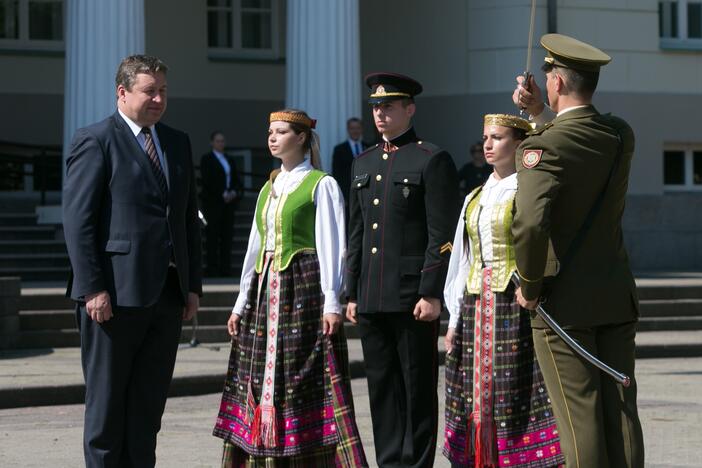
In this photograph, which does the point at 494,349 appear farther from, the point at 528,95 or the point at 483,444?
the point at 528,95

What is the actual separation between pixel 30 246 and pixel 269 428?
1239 centimetres

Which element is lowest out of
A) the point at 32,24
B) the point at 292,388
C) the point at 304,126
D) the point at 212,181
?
the point at 292,388

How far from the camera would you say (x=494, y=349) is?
725 cm

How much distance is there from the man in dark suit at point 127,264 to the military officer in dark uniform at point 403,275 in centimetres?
116

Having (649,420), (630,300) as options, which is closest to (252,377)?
(630,300)

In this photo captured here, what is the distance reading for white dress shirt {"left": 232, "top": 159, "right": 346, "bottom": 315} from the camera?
24.5 feet

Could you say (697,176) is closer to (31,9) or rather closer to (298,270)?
(31,9)

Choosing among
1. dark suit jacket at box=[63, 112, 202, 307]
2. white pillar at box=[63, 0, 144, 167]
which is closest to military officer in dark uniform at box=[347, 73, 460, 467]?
dark suit jacket at box=[63, 112, 202, 307]

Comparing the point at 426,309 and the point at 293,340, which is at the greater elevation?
the point at 426,309

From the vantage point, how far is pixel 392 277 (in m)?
7.46

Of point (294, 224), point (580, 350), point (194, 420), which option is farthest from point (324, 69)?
point (580, 350)

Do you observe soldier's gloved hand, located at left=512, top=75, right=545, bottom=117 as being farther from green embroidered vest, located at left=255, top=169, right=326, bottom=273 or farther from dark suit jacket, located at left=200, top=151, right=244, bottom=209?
dark suit jacket, located at left=200, top=151, right=244, bottom=209

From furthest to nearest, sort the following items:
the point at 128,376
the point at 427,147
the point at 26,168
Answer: the point at 26,168, the point at 427,147, the point at 128,376

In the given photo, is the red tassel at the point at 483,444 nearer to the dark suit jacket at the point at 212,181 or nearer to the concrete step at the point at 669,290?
the concrete step at the point at 669,290
